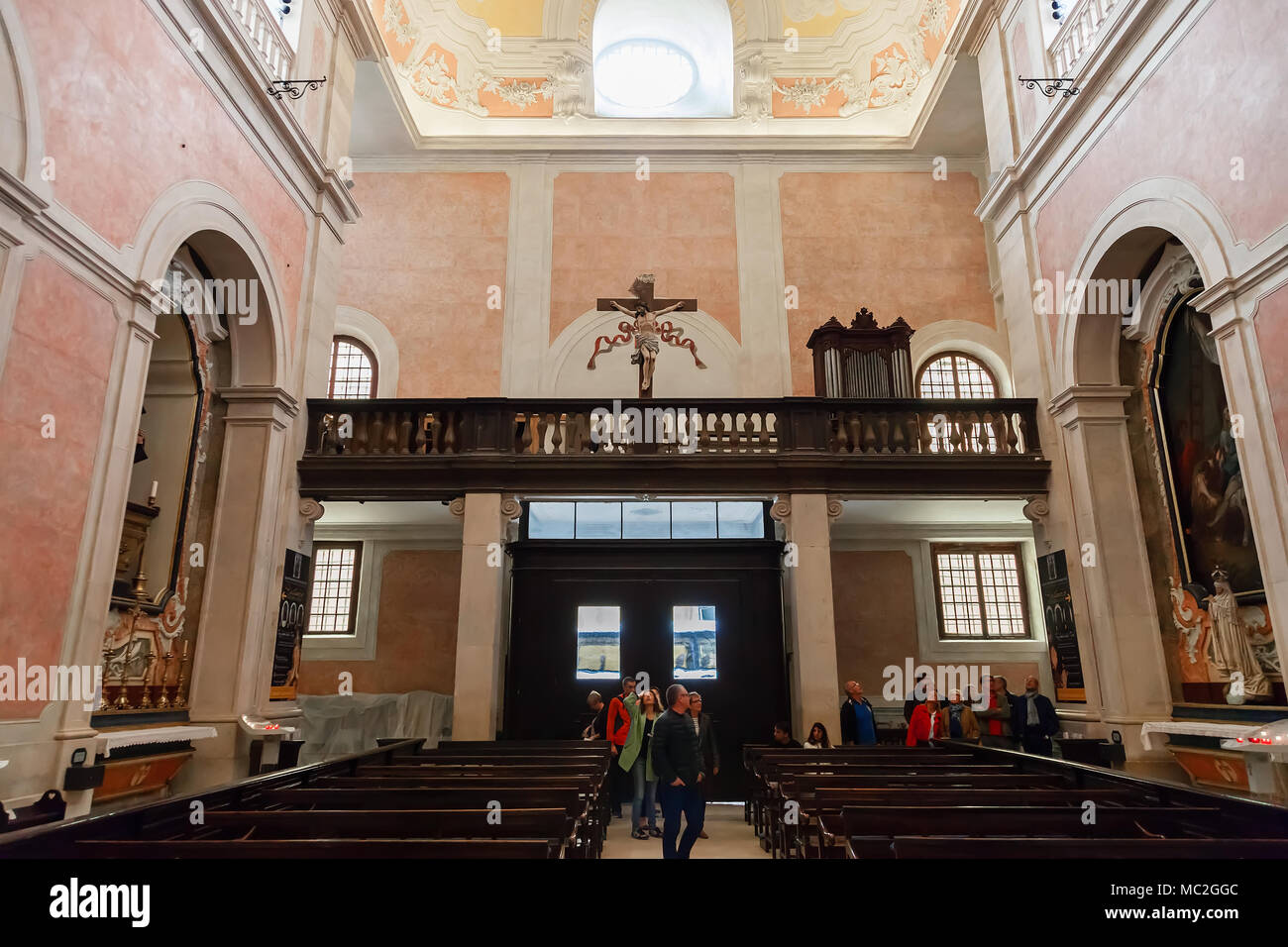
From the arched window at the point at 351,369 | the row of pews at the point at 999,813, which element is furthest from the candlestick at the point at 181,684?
the arched window at the point at 351,369

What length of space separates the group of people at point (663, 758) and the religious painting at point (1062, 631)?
446 cm

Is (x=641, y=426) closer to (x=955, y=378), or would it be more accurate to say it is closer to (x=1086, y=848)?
(x=955, y=378)

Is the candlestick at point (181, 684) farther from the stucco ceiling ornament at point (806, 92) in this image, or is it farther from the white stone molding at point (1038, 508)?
the stucco ceiling ornament at point (806, 92)

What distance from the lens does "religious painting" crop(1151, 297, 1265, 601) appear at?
7910mm

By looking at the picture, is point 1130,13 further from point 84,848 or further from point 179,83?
point 84,848

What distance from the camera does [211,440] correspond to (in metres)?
10.0

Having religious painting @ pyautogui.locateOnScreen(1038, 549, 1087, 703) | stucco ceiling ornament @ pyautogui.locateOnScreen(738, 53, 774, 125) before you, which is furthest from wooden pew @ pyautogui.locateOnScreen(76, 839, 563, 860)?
stucco ceiling ornament @ pyautogui.locateOnScreen(738, 53, 774, 125)

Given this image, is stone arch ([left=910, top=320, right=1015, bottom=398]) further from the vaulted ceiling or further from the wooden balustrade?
the wooden balustrade

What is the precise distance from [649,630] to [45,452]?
8254 mm

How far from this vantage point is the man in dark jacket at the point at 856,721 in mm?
10047

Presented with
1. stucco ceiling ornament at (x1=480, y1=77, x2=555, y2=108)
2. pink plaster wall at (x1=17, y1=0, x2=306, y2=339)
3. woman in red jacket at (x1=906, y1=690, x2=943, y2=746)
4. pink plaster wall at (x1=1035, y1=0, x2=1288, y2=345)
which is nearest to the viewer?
pink plaster wall at (x1=17, y1=0, x2=306, y2=339)

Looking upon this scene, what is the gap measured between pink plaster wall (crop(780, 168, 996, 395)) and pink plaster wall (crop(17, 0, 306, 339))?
33.5 ft
